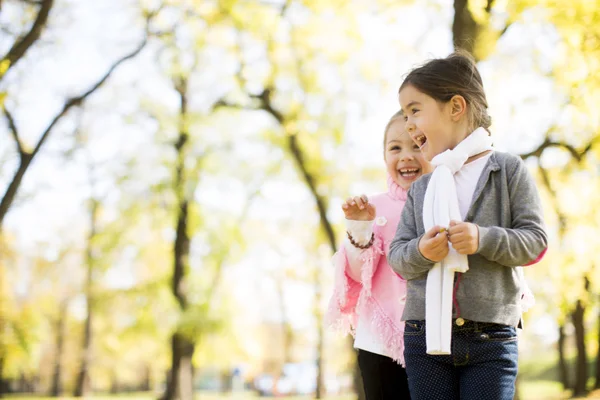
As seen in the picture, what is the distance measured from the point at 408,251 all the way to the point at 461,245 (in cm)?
21

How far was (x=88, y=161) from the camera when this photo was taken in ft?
60.1

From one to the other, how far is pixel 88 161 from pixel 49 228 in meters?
6.97

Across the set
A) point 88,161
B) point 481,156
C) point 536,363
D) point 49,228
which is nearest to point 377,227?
point 481,156

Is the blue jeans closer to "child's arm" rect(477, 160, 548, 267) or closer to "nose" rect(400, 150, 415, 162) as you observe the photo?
"child's arm" rect(477, 160, 548, 267)

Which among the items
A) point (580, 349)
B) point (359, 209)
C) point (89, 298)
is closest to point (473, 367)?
point (359, 209)

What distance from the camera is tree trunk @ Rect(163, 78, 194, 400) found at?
51.5ft

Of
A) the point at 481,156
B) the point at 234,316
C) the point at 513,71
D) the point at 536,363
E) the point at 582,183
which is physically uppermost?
the point at 513,71

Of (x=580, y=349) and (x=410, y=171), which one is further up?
(x=410, y=171)

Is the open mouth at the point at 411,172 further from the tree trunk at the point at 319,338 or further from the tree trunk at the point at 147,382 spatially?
the tree trunk at the point at 147,382

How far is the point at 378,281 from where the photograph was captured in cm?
286

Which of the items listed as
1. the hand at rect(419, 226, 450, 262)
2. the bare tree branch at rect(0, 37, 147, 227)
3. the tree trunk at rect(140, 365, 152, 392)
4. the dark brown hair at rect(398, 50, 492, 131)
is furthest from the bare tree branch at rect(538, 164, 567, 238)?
the tree trunk at rect(140, 365, 152, 392)

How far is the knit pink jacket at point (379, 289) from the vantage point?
2.75m

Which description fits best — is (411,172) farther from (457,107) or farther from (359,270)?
(457,107)

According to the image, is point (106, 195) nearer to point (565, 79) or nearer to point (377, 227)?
point (565, 79)
